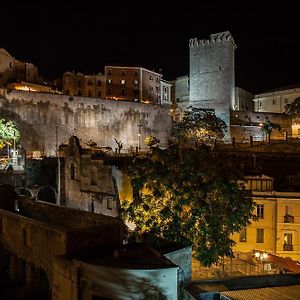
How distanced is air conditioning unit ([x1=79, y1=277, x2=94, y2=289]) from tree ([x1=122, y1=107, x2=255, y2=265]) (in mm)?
4091

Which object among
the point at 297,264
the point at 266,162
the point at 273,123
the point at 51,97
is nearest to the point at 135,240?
the point at 297,264

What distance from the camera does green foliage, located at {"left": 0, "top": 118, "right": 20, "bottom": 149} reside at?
44.8 meters

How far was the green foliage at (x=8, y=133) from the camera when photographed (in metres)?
44.8

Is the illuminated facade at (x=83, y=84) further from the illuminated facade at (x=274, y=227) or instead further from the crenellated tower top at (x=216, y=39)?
the illuminated facade at (x=274, y=227)

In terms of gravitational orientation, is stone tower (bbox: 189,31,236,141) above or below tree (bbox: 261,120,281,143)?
above

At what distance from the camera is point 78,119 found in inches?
2226

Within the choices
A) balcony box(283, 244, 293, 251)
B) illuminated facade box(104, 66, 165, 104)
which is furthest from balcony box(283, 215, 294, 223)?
illuminated facade box(104, 66, 165, 104)

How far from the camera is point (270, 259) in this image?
20406mm

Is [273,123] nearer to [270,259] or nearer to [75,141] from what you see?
[75,141]

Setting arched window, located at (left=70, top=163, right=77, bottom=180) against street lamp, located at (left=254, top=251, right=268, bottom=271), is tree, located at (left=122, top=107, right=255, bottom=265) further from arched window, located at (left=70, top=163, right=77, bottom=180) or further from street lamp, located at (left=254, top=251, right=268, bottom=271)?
arched window, located at (left=70, top=163, right=77, bottom=180)

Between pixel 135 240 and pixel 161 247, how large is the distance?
2004 millimetres

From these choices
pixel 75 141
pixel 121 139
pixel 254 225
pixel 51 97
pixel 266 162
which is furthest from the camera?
pixel 121 139

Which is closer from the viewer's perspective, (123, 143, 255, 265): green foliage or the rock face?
(123, 143, 255, 265): green foliage

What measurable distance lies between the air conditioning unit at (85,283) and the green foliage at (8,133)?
3378 cm
